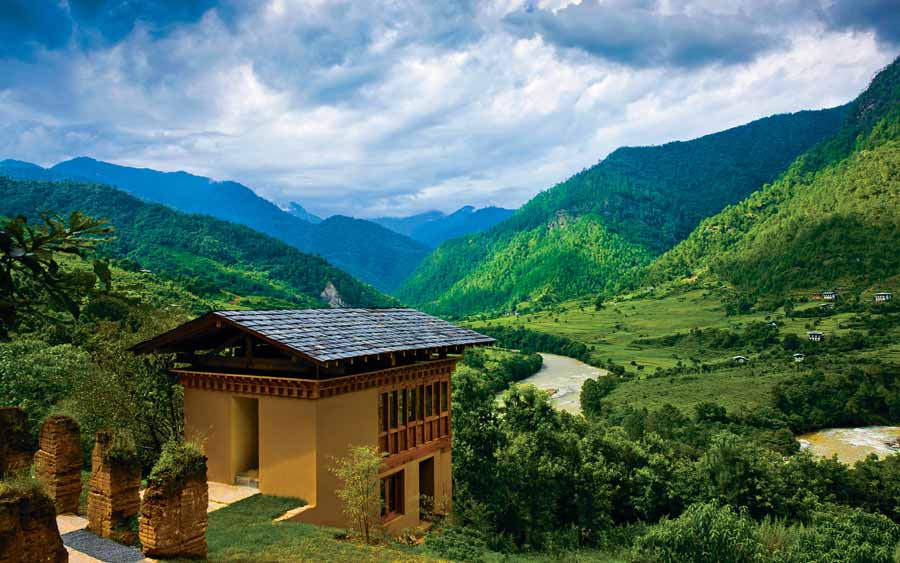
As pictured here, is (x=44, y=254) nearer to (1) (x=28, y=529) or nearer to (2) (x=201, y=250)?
(1) (x=28, y=529)

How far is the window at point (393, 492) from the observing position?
57.6 feet

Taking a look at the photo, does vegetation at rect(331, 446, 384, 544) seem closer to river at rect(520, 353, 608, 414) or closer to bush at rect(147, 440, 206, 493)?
bush at rect(147, 440, 206, 493)

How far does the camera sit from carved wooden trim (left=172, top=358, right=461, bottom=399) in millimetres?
14570

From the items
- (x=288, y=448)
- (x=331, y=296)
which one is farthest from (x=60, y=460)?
(x=331, y=296)

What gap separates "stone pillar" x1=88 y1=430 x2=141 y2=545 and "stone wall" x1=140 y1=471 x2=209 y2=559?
1.18 m

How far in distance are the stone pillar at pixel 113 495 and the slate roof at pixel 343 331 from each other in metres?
3.98

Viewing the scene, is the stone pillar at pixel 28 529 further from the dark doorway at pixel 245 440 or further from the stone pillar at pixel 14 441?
the dark doorway at pixel 245 440

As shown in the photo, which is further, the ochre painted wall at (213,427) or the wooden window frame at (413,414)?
the wooden window frame at (413,414)

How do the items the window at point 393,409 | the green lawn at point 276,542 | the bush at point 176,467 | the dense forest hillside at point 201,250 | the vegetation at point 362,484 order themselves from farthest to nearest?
the dense forest hillside at point 201,250, the window at point 393,409, the vegetation at point 362,484, the green lawn at point 276,542, the bush at point 176,467

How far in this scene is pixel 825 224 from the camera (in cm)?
13162

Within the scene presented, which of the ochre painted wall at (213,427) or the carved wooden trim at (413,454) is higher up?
the ochre painted wall at (213,427)

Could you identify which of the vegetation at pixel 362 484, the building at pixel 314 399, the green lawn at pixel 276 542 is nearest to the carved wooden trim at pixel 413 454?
the building at pixel 314 399

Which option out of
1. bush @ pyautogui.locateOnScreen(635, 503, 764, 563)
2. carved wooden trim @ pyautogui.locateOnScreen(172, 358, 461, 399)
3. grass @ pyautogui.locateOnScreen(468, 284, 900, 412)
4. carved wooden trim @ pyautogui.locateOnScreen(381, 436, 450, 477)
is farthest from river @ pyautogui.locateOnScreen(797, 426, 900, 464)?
carved wooden trim @ pyautogui.locateOnScreen(172, 358, 461, 399)

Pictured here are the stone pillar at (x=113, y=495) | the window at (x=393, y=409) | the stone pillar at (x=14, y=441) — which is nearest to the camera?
the stone pillar at (x=113, y=495)
